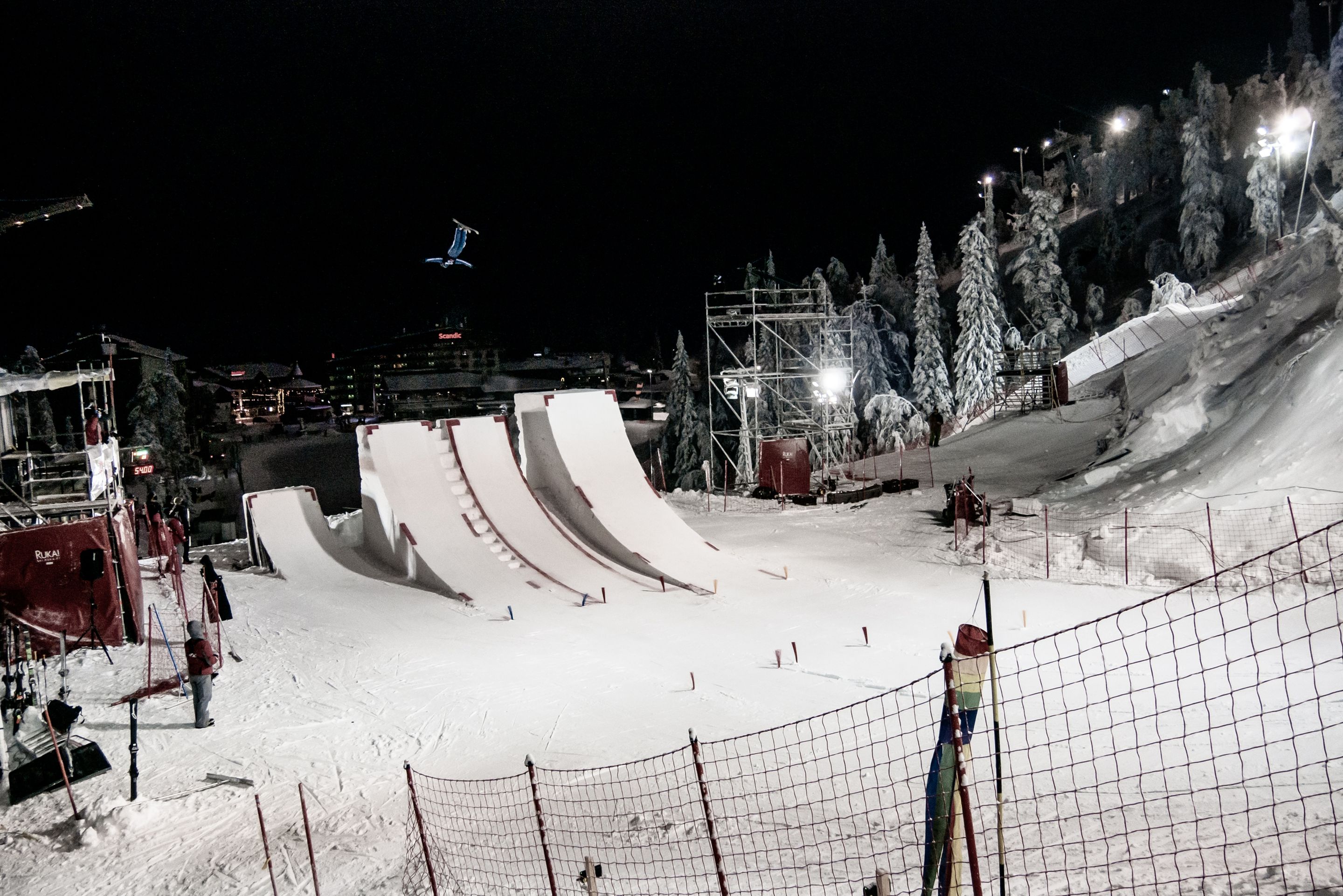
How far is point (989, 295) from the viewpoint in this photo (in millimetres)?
35562

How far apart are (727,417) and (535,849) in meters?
39.7

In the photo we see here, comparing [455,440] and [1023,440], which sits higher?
[455,440]

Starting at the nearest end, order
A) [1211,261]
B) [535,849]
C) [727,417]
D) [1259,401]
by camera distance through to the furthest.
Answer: [535,849] < [1259,401] < [1211,261] < [727,417]

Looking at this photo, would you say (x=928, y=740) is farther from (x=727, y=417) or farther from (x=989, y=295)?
(x=727, y=417)

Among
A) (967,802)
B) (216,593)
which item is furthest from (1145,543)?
(216,593)

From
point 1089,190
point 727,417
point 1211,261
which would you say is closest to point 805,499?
point 727,417

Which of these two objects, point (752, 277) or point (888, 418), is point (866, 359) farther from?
point (752, 277)

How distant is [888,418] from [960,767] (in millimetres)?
32775

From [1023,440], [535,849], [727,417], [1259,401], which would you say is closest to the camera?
[535,849]

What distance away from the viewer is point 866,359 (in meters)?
39.8

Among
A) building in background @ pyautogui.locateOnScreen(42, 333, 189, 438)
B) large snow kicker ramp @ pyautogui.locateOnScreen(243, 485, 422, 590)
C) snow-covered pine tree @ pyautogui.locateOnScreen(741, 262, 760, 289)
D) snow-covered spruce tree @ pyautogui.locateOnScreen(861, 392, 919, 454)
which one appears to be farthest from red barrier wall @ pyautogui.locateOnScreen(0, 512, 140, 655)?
building in background @ pyautogui.locateOnScreen(42, 333, 189, 438)

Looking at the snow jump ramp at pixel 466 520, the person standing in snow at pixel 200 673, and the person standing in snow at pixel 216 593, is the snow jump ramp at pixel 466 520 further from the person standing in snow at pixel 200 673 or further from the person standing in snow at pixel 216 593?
the person standing in snow at pixel 200 673

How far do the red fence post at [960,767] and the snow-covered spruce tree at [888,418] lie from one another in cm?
3203

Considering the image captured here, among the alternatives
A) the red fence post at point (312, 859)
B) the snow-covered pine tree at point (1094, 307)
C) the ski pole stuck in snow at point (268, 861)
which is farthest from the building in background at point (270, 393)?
the red fence post at point (312, 859)
